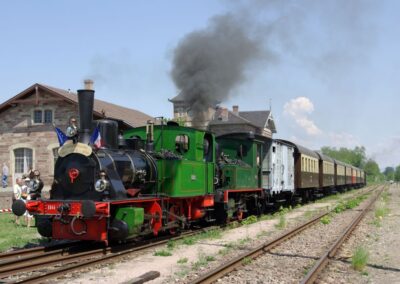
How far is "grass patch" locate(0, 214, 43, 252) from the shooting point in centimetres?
1088

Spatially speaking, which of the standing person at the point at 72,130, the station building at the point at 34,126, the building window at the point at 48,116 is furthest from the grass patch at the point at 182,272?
the building window at the point at 48,116

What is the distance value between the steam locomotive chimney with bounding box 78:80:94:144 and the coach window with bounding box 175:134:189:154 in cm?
283

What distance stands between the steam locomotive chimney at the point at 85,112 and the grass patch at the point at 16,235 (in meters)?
3.19

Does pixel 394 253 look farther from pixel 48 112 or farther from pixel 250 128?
pixel 250 128

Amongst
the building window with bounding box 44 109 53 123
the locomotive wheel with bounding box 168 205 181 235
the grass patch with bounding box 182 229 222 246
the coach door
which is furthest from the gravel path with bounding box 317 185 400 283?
the building window with bounding box 44 109 53 123

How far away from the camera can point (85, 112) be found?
934 cm

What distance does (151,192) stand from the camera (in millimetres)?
10867

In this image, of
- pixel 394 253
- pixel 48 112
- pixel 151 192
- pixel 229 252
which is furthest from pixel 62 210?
pixel 48 112

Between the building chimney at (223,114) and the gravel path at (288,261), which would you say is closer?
the gravel path at (288,261)

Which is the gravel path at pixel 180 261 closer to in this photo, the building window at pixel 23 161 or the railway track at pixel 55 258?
the railway track at pixel 55 258

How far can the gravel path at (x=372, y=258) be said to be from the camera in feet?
25.5

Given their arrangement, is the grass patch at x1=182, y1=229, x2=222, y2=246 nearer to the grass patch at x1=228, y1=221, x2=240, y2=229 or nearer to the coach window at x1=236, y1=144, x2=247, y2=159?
the grass patch at x1=228, y1=221, x2=240, y2=229

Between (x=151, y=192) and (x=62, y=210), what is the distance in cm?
246

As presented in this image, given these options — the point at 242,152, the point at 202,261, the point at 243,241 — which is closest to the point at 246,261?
the point at 202,261
